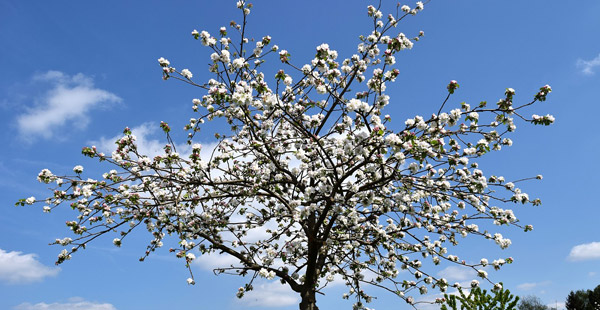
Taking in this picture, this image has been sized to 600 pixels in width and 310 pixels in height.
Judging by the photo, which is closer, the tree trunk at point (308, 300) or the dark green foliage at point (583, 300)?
the tree trunk at point (308, 300)

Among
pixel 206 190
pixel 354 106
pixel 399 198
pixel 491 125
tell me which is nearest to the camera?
pixel 354 106

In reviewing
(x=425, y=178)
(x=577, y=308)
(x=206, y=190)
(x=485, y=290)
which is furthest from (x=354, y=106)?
(x=577, y=308)

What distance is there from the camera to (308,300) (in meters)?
11.8

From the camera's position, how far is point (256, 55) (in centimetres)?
1081

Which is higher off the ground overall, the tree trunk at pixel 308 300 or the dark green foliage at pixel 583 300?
the dark green foliage at pixel 583 300

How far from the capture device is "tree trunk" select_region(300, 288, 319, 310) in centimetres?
1180

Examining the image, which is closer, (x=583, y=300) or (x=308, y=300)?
(x=308, y=300)

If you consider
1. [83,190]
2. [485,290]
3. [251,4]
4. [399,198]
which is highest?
[251,4]

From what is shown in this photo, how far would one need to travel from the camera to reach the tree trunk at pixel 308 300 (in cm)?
1180

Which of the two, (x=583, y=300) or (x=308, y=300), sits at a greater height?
(x=583, y=300)

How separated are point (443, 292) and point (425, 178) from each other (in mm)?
3965

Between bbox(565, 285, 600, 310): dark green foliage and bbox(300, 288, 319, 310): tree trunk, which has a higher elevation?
bbox(565, 285, 600, 310): dark green foliage

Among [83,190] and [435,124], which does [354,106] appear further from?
[83,190]

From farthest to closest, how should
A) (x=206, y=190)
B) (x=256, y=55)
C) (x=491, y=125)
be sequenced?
1. (x=206, y=190)
2. (x=256, y=55)
3. (x=491, y=125)
